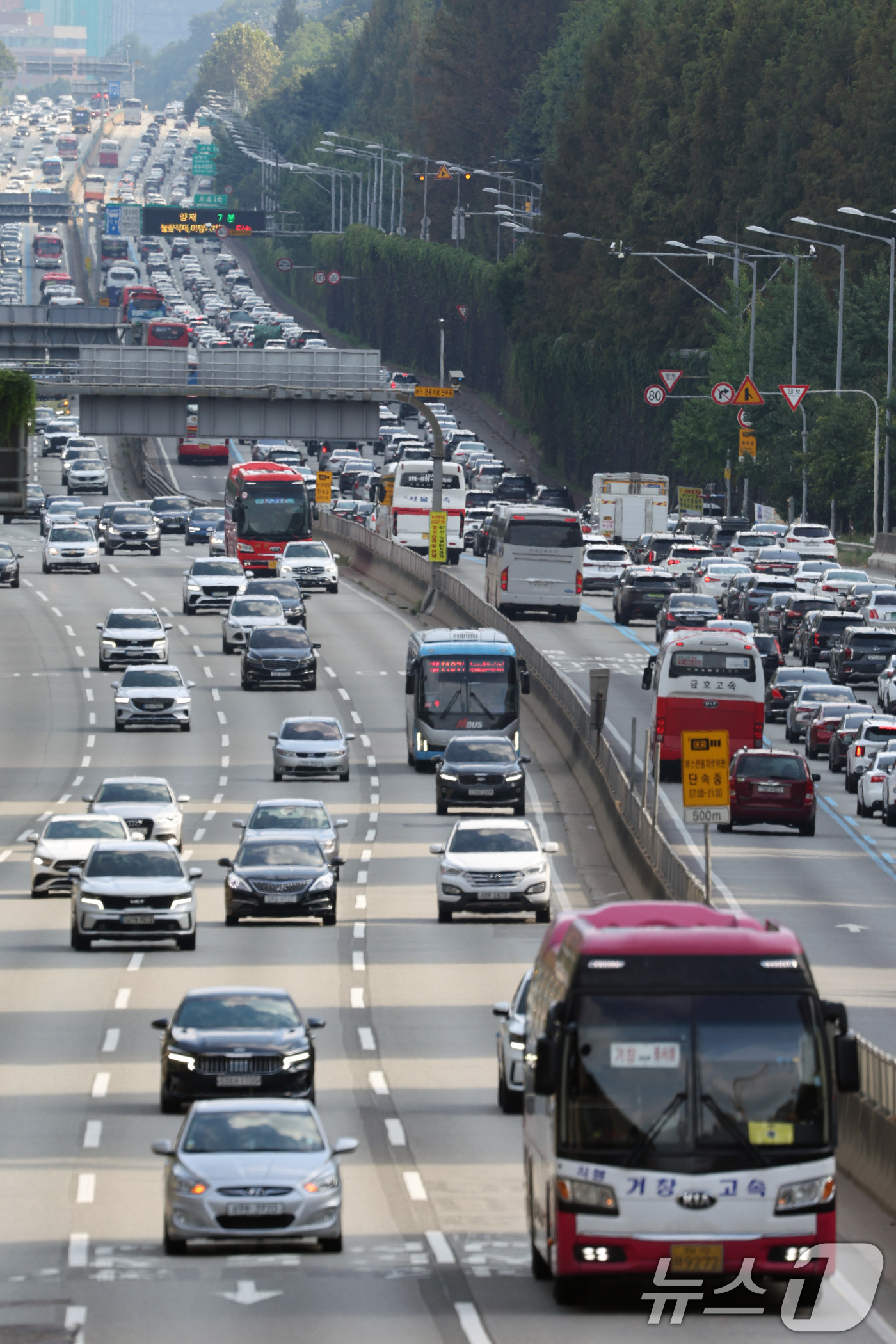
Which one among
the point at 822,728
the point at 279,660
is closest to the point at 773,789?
the point at 822,728

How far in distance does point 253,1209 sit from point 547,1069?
3079mm

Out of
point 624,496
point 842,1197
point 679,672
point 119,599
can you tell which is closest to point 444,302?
point 624,496

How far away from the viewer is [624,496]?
107m

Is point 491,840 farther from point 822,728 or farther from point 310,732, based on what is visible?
point 822,728

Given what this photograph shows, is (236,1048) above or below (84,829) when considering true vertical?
above

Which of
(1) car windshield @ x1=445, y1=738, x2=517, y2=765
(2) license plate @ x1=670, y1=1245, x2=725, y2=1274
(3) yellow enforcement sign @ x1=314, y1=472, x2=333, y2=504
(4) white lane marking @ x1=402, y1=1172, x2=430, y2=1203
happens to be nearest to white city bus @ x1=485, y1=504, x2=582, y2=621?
(1) car windshield @ x1=445, y1=738, x2=517, y2=765

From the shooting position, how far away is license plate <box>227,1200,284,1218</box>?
18.8 meters

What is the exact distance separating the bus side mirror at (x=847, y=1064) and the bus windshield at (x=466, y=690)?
41.6 metres

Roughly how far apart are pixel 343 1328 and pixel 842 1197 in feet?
20.0

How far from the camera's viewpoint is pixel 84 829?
41.9 metres

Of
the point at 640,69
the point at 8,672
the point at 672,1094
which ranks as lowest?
the point at 8,672

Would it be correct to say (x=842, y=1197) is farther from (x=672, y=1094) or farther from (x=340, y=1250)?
(x=672, y=1094)

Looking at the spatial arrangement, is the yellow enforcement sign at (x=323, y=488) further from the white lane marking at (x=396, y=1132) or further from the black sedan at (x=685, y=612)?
the white lane marking at (x=396, y=1132)

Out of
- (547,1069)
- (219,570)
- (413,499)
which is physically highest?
(547,1069)
